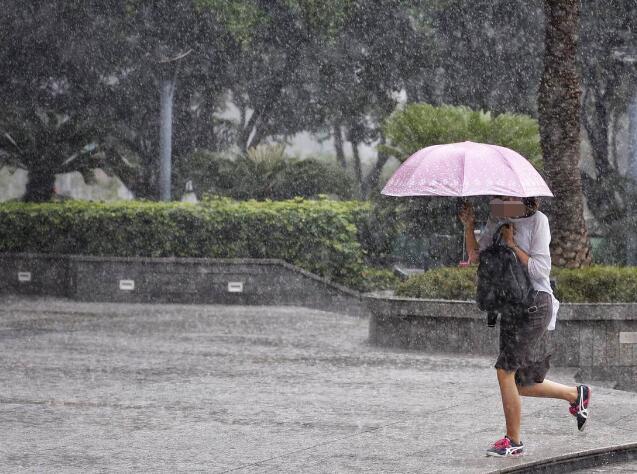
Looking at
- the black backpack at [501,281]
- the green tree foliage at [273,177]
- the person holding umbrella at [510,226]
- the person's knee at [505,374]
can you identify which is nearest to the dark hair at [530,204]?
the person holding umbrella at [510,226]

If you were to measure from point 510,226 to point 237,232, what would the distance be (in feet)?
46.9

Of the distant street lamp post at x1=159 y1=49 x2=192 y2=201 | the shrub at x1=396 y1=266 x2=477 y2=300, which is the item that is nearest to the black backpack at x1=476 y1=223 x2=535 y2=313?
the shrub at x1=396 y1=266 x2=477 y2=300

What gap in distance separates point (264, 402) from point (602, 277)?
17.0 feet

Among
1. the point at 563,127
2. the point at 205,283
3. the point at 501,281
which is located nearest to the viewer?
the point at 501,281

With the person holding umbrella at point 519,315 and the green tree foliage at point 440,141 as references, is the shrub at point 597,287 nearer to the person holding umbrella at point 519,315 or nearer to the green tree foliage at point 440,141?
the person holding umbrella at point 519,315

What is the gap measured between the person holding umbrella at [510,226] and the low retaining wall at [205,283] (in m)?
13.3

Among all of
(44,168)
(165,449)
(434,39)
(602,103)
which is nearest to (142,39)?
(44,168)

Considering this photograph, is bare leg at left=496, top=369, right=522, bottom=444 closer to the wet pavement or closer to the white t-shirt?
the wet pavement

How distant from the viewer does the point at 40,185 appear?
3073 centimetres

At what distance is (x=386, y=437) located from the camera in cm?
876

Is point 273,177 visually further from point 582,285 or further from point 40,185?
point 582,285

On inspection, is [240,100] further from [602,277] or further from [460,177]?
[460,177]

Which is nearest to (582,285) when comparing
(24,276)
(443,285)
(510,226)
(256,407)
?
(443,285)

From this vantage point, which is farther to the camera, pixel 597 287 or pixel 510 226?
pixel 597 287
